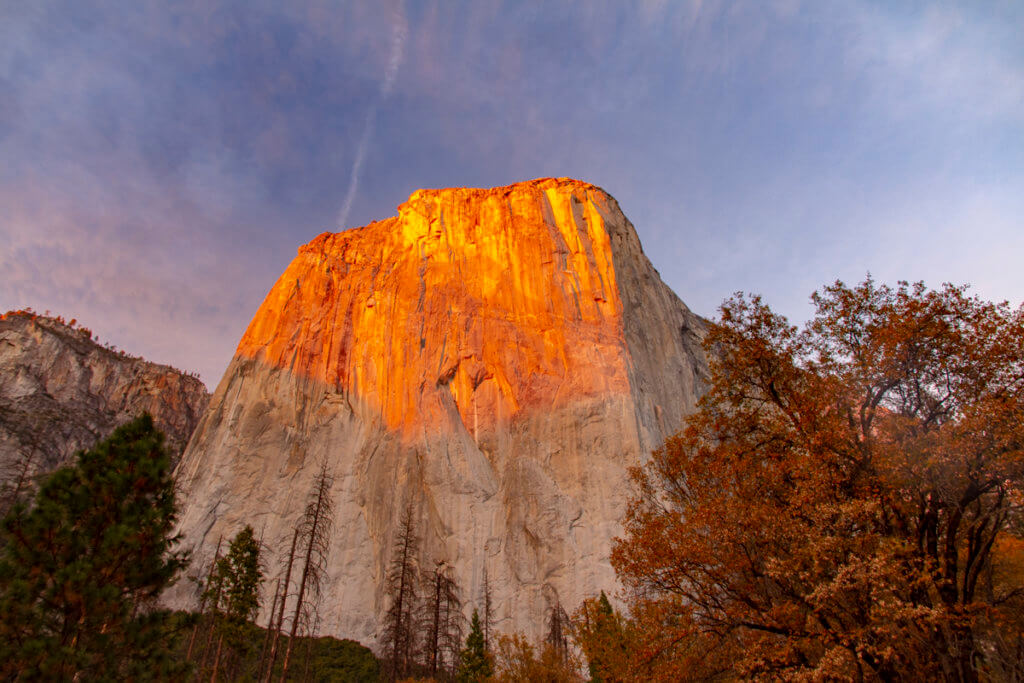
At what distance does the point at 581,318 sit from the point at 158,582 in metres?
43.2

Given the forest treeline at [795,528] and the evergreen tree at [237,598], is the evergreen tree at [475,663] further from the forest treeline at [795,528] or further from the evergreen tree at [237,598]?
the forest treeline at [795,528]

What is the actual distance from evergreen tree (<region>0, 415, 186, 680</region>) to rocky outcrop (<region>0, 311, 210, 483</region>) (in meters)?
54.3

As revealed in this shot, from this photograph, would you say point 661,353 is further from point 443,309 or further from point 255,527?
point 255,527

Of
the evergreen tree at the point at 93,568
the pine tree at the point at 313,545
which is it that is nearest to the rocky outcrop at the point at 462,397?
the pine tree at the point at 313,545

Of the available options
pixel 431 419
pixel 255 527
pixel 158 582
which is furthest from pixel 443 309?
pixel 158 582

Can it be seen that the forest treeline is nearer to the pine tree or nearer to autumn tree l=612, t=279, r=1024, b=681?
autumn tree l=612, t=279, r=1024, b=681

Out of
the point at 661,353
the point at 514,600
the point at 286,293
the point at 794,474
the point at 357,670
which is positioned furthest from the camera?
the point at 286,293

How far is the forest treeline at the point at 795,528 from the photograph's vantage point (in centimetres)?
977

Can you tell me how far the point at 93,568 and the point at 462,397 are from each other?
41185 mm

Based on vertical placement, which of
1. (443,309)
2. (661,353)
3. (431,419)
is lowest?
(431,419)

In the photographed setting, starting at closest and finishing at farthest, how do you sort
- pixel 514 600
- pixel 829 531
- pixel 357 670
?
pixel 829 531 → pixel 357 670 → pixel 514 600

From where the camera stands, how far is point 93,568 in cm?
1056

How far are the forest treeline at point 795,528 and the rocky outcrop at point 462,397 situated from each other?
97.0ft

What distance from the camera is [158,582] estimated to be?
37.6 ft
